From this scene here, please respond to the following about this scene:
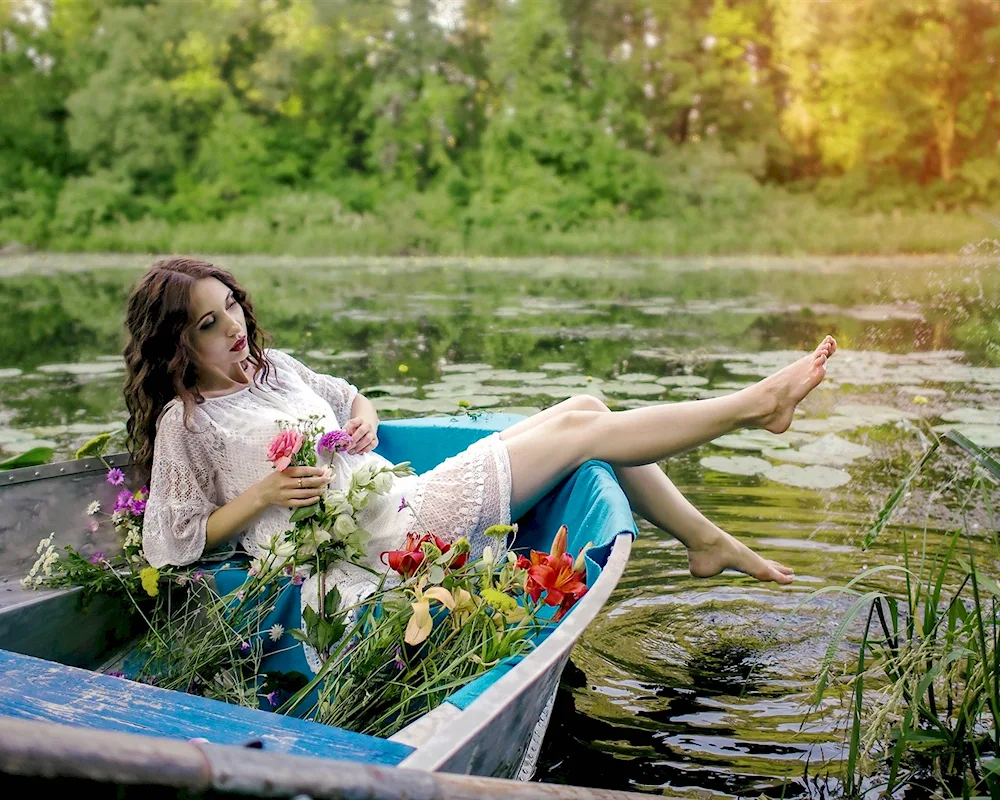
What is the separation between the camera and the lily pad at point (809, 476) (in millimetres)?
2693

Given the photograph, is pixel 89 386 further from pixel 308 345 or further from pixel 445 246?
pixel 445 246

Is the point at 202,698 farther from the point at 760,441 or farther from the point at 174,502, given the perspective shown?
the point at 760,441

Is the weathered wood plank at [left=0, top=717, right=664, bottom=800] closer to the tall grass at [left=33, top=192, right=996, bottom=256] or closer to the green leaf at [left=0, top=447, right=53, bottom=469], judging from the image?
the green leaf at [left=0, top=447, right=53, bottom=469]

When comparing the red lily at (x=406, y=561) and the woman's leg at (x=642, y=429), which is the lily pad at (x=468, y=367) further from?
the red lily at (x=406, y=561)

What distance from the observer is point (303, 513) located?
4.75 feet

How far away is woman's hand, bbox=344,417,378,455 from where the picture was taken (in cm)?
183

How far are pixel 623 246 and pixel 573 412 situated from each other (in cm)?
1067

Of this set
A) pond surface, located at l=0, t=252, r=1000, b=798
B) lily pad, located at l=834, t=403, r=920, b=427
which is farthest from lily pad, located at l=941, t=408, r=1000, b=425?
lily pad, located at l=834, t=403, r=920, b=427

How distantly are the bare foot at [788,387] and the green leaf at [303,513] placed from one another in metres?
0.72

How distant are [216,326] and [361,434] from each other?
13.5 inches

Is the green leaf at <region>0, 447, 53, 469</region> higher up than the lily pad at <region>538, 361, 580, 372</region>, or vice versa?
the green leaf at <region>0, 447, 53, 469</region>

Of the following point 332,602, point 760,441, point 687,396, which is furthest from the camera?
point 687,396

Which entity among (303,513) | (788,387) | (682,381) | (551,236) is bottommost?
(682,381)

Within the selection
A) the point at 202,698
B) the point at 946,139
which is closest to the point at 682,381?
the point at 202,698
